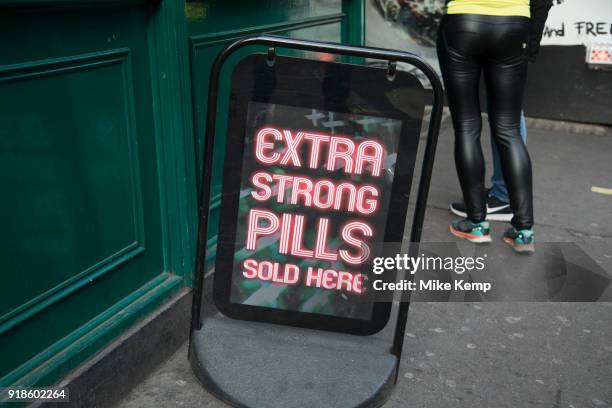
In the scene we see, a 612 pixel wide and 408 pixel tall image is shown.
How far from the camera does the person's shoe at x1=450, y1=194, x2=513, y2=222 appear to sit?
4.46m

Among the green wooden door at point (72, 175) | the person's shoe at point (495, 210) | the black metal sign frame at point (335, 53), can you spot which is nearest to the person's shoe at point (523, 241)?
the person's shoe at point (495, 210)

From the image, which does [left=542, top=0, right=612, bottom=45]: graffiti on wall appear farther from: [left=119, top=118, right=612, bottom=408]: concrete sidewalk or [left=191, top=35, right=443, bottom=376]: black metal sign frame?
[left=191, top=35, right=443, bottom=376]: black metal sign frame

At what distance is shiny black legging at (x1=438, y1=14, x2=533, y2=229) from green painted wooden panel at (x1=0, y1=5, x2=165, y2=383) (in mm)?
1740

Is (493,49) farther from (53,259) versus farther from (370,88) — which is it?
(53,259)

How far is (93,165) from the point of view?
2484 millimetres

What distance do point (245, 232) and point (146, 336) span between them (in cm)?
59

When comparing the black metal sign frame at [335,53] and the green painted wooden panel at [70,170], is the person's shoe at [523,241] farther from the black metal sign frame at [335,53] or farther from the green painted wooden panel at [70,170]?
the green painted wooden panel at [70,170]

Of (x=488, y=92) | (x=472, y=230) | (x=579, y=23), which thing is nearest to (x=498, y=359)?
(x=472, y=230)

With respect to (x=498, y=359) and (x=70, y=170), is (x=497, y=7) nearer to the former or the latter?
(x=498, y=359)

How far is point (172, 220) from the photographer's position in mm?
2955

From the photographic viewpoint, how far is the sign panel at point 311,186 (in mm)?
2465

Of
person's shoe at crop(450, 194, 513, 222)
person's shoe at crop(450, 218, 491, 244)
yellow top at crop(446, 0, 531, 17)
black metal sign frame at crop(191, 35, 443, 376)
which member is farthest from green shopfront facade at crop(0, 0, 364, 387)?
person's shoe at crop(450, 194, 513, 222)

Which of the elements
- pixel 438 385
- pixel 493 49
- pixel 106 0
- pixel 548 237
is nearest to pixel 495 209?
pixel 548 237

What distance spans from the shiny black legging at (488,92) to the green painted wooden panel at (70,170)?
174 centimetres
